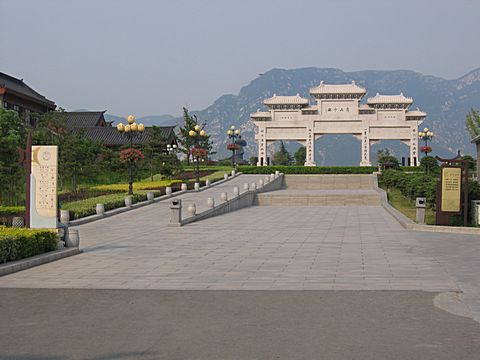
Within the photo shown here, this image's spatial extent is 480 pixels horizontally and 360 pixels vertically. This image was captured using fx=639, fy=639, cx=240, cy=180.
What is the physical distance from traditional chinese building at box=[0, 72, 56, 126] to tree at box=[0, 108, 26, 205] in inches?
586

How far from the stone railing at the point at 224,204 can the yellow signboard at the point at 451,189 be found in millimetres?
7541

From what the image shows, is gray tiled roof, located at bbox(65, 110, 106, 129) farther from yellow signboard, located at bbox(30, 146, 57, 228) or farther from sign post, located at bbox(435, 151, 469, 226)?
yellow signboard, located at bbox(30, 146, 57, 228)

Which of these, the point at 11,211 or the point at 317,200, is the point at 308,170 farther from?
the point at 11,211

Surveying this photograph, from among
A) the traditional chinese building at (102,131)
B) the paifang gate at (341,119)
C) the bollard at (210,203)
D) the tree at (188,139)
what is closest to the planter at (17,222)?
the bollard at (210,203)

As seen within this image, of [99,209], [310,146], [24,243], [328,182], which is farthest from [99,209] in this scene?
[310,146]

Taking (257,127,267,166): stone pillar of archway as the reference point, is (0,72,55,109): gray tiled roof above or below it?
above

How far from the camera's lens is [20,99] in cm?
4447

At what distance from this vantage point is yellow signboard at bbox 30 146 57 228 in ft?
42.0

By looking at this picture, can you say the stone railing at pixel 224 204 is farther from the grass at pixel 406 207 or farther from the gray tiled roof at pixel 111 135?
the gray tiled roof at pixel 111 135

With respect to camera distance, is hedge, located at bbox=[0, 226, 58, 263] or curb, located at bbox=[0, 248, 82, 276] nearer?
curb, located at bbox=[0, 248, 82, 276]

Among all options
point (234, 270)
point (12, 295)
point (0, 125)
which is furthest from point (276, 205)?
point (12, 295)

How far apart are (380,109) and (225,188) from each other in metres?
28.6

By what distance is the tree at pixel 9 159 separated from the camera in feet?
78.0

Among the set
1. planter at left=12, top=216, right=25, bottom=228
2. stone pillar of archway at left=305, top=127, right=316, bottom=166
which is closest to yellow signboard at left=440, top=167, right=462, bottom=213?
planter at left=12, top=216, right=25, bottom=228
